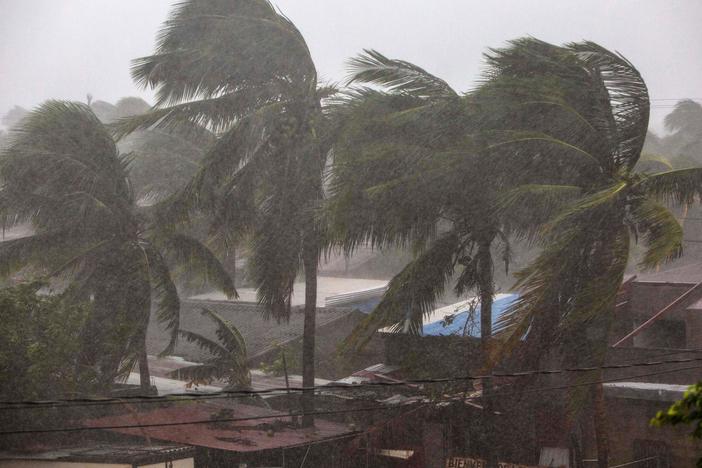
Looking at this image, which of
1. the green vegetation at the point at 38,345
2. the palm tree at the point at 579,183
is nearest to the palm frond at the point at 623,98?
the palm tree at the point at 579,183

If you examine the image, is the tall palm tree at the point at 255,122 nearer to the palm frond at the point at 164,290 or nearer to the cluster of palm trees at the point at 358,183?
the cluster of palm trees at the point at 358,183

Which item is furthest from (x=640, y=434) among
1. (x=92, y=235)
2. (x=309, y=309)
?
(x=92, y=235)

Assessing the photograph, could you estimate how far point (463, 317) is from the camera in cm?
1106

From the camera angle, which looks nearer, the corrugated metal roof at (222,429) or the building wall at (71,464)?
the corrugated metal roof at (222,429)

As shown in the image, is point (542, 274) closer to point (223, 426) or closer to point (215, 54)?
point (223, 426)

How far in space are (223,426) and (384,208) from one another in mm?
3040

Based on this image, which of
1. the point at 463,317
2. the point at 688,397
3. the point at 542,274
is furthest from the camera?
the point at 463,317


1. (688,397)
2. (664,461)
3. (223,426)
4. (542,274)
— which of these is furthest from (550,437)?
(688,397)

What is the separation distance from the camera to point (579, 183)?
26.4 feet

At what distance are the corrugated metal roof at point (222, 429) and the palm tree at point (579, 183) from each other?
270 cm

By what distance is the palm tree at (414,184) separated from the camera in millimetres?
7949

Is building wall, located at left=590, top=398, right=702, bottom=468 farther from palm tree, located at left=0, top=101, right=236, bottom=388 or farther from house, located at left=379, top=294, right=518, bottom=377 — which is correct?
palm tree, located at left=0, top=101, right=236, bottom=388

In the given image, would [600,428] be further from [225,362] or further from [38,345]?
[38,345]

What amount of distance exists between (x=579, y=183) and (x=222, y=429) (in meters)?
4.67
